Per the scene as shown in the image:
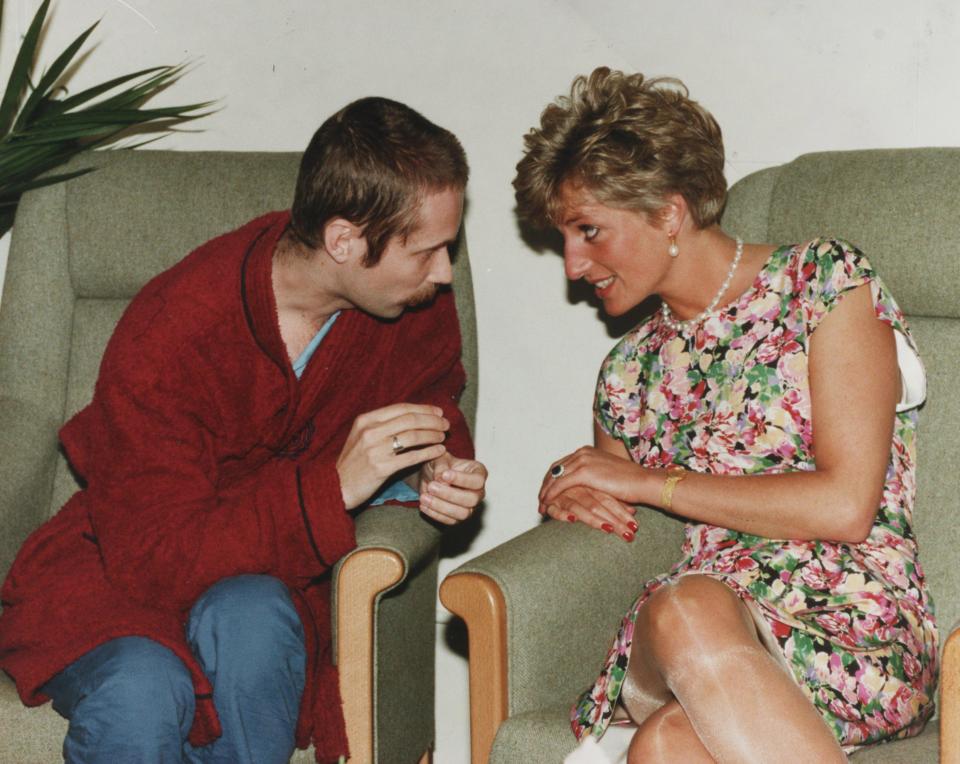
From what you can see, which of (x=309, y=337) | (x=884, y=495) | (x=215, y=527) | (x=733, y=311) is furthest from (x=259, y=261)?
(x=884, y=495)

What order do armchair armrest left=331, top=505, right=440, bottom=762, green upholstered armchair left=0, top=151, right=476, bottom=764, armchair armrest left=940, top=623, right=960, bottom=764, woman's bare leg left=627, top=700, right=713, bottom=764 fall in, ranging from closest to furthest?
armchair armrest left=940, top=623, right=960, bottom=764, woman's bare leg left=627, top=700, right=713, bottom=764, armchair armrest left=331, top=505, right=440, bottom=762, green upholstered armchair left=0, top=151, right=476, bottom=764

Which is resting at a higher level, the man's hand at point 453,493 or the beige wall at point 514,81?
the beige wall at point 514,81

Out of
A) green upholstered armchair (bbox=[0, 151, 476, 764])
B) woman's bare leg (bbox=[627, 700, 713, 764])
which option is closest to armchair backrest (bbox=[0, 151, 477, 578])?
green upholstered armchair (bbox=[0, 151, 476, 764])

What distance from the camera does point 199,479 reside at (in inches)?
65.2

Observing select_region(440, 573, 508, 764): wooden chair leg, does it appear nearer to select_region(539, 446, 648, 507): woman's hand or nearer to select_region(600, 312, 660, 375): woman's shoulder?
select_region(539, 446, 648, 507): woman's hand

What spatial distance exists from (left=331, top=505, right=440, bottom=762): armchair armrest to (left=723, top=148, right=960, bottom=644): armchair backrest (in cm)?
77

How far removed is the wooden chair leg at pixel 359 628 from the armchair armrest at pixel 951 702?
688 millimetres

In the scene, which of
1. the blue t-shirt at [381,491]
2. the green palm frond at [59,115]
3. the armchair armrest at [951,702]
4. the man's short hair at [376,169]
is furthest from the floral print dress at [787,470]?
the green palm frond at [59,115]

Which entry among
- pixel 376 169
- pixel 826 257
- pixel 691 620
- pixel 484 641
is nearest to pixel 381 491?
pixel 484 641

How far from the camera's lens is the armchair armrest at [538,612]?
1.54 metres

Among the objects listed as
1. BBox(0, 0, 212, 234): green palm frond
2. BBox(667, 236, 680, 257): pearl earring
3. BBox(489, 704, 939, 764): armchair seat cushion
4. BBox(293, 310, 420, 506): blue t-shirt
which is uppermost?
BBox(0, 0, 212, 234): green palm frond

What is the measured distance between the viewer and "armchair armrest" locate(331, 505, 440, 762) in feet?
5.27

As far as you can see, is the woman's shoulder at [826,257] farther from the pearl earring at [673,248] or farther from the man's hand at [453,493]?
the man's hand at [453,493]

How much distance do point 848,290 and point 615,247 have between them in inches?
12.9
